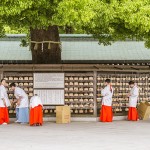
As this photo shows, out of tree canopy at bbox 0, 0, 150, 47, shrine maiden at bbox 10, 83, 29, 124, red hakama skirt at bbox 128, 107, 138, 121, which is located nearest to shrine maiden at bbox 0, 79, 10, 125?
shrine maiden at bbox 10, 83, 29, 124

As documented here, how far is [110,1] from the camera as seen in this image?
1506 cm

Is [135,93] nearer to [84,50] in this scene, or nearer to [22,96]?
[22,96]

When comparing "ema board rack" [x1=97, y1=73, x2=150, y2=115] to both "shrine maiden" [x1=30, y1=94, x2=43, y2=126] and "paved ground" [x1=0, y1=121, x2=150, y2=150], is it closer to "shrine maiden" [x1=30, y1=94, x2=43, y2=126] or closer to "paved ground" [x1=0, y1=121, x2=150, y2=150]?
"paved ground" [x1=0, y1=121, x2=150, y2=150]

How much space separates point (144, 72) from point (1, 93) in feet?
18.1

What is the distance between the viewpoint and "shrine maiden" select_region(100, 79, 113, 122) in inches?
653

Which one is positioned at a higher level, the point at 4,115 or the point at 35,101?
the point at 35,101

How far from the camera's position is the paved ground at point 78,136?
11.7 m

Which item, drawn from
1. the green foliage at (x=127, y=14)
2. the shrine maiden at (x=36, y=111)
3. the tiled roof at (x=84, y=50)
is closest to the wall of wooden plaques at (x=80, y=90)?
the shrine maiden at (x=36, y=111)

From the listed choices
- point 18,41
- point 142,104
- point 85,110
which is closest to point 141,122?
point 142,104

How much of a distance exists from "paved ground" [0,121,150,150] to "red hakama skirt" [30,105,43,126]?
0.25 meters

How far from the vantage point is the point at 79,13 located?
1361 cm

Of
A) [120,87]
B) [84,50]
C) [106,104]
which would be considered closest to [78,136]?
[106,104]

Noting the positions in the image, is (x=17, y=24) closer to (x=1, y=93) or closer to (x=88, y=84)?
(x=1, y=93)

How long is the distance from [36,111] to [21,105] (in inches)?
37.7
